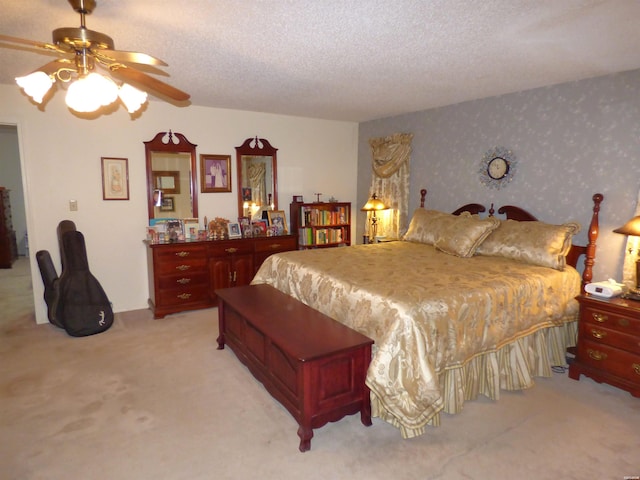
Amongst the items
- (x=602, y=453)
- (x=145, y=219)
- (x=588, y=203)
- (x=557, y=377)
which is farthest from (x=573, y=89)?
(x=145, y=219)

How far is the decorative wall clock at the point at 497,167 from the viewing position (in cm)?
389

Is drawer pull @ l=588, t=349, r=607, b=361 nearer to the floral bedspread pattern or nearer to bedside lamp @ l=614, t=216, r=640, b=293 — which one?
the floral bedspread pattern

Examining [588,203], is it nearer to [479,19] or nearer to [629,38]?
[629,38]

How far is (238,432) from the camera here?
2318 millimetres

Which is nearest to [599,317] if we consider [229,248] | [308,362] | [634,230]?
[634,230]

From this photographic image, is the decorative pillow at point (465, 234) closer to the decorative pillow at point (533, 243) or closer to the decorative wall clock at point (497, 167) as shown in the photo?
the decorative pillow at point (533, 243)

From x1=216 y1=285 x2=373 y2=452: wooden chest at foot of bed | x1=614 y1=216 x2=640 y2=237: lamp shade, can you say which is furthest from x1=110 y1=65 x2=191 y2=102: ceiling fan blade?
x1=614 y1=216 x2=640 y2=237: lamp shade

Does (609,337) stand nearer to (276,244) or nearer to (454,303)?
(454,303)

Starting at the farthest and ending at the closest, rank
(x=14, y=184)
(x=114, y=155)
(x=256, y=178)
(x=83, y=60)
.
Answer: (x=14, y=184), (x=256, y=178), (x=114, y=155), (x=83, y=60)

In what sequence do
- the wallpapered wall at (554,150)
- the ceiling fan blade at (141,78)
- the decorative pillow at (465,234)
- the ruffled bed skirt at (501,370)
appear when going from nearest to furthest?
1. the ceiling fan blade at (141,78)
2. the ruffled bed skirt at (501,370)
3. the wallpapered wall at (554,150)
4. the decorative pillow at (465,234)

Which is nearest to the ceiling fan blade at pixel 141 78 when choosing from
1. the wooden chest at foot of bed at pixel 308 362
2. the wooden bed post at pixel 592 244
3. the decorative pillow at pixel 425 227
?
the wooden chest at foot of bed at pixel 308 362

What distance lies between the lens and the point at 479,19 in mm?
2145

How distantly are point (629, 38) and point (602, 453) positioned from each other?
2.42 m

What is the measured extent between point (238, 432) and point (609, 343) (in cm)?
259
